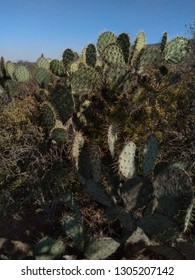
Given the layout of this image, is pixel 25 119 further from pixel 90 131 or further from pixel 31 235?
pixel 31 235

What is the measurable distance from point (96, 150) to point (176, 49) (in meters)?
2.67

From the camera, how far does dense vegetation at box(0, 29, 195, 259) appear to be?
161 inches

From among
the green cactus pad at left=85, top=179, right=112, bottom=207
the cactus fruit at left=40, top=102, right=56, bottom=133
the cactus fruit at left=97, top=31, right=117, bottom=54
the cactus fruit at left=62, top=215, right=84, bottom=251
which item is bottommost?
the cactus fruit at left=62, top=215, right=84, bottom=251

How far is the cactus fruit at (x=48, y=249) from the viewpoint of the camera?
3.94 m

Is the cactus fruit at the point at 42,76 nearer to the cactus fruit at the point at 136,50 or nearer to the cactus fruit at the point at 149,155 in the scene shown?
the cactus fruit at the point at 136,50

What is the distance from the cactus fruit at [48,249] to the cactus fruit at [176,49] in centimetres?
327

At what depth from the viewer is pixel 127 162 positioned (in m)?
4.00

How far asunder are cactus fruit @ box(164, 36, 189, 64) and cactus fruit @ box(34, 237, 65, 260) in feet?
10.7

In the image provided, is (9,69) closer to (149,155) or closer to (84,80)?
(84,80)

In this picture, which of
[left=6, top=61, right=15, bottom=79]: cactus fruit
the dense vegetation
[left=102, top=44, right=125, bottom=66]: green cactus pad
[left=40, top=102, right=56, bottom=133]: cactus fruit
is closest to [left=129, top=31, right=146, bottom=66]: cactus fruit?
the dense vegetation

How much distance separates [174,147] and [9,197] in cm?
208

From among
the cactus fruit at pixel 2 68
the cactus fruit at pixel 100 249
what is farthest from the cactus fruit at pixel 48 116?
the cactus fruit at pixel 2 68

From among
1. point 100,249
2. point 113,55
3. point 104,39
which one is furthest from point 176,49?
point 100,249

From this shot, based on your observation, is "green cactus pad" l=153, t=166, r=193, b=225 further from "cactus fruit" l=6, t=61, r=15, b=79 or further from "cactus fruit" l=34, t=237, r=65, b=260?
"cactus fruit" l=6, t=61, r=15, b=79
